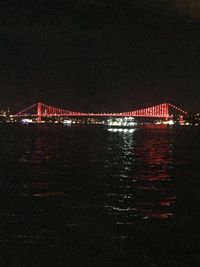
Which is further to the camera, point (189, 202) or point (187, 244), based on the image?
point (189, 202)

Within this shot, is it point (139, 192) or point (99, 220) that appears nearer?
point (99, 220)

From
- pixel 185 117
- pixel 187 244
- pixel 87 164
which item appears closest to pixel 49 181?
pixel 87 164

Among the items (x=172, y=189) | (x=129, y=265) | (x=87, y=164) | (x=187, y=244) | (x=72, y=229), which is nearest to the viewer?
(x=129, y=265)

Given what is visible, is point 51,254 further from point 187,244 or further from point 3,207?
point 3,207

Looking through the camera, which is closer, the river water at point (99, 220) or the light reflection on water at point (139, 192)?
the river water at point (99, 220)

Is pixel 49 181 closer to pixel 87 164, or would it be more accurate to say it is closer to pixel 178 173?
pixel 178 173

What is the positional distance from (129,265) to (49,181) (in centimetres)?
1184

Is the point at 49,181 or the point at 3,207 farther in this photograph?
the point at 49,181

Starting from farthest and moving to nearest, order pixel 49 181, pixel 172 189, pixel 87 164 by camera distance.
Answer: pixel 87 164
pixel 49 181
pixel 172 189

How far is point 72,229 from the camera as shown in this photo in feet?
41.4

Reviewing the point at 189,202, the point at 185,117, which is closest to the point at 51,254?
the point at 189,202

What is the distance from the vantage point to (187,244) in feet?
37.6

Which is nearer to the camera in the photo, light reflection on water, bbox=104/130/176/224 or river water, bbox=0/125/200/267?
river water, bbox=0/125/200/267

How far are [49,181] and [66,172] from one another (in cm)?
379
